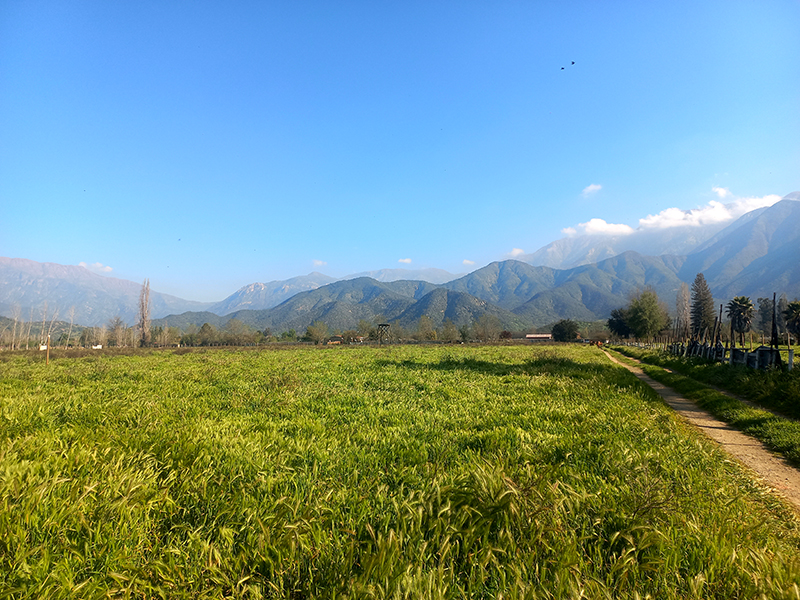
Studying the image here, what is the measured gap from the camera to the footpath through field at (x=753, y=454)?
5824 millimetres

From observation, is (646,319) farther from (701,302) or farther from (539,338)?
(539,338)

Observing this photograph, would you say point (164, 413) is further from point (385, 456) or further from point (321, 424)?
point (385, 456)

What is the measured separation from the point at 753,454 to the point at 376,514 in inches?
358

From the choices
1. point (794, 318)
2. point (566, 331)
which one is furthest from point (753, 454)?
point (566, 331)

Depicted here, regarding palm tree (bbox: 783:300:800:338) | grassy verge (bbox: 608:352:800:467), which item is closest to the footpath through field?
grassy verge (bbox: 608:352:800:467)

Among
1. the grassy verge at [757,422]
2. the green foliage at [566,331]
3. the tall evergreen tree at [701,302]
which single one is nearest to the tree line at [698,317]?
the tall evergreen tree at [701,302]

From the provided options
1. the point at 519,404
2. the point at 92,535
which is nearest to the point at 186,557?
the point at 92,535

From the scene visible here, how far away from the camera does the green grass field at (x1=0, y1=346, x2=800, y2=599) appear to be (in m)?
2.34

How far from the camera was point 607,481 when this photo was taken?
13.9ft

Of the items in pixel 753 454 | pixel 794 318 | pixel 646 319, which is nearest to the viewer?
pixel 753 454

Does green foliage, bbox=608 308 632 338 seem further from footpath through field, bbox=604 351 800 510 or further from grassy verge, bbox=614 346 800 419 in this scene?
footpath through field, bbox=604 351 800 510

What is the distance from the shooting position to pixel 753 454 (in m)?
7.57

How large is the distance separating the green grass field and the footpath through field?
47.1 inches

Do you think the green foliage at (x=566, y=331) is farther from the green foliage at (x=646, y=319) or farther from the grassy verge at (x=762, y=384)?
the grassy verge at (x=762, y=384)
